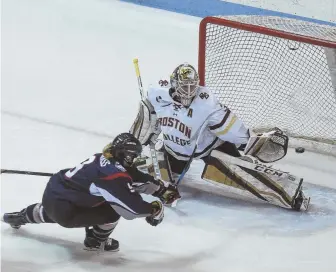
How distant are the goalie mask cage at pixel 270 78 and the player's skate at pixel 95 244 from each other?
1237mm

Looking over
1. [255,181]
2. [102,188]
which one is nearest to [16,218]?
[102,188]

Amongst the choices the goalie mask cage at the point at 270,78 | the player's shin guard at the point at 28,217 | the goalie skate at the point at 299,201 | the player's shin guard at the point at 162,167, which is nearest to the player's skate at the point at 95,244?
the player's shin guard at the point at 28,217

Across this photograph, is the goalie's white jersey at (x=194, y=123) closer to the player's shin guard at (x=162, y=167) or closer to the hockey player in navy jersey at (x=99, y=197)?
the player's shin guard at (x=162, y=167)

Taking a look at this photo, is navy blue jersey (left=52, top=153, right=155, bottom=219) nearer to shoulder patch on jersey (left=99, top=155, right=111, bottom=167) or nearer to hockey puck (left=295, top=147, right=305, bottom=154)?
shoulder patch on jersey (left=99, top=155, right=111, bottom=167)

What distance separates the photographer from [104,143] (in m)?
4.54

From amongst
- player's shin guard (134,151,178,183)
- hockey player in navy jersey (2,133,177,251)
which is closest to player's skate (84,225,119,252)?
hockey player in navy jersey (2,133,177,251)

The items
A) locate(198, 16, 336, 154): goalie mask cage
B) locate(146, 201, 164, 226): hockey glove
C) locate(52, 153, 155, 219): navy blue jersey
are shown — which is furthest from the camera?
locate(198, 16, 336, 154): goalie mask cage

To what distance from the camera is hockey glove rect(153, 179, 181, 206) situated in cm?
361

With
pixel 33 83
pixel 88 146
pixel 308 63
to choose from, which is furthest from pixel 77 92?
pixel 308 63

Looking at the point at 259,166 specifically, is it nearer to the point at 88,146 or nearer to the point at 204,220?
the point at 204,220

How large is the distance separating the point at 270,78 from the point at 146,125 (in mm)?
902

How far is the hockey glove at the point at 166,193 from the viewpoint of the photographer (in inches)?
142

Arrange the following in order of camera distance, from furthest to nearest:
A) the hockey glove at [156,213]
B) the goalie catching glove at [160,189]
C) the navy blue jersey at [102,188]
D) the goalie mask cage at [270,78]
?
the goalie mask cage at [270,78] < the goalie catching glove at [160,189] < the hockey glove at [156,213] < the navy blue jersey at [102,188]

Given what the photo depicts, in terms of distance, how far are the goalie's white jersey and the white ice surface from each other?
261 mm
